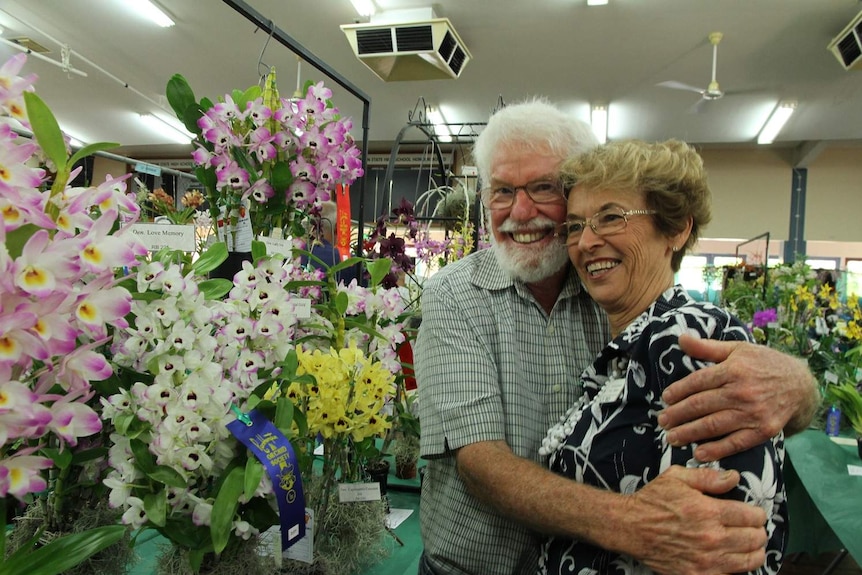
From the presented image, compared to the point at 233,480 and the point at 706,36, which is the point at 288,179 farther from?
the point at 706,36

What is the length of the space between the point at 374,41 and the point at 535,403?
181 inches

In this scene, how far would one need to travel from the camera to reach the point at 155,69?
7.20 m

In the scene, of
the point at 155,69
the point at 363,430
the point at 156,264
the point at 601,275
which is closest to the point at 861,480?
the point at 601,275

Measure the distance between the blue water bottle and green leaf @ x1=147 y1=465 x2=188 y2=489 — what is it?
10.0ft

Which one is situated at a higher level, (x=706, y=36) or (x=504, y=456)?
(x=706, y=36)

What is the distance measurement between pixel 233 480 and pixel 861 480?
247 cm

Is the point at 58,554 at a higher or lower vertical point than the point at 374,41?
lower

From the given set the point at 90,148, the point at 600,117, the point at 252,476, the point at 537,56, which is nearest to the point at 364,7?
the point at 537,56

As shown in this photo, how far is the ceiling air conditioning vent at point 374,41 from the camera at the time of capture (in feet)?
16.3

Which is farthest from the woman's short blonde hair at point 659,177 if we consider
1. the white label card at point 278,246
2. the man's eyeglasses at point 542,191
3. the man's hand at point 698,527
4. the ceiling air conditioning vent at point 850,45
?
the ceiling air conditioning vent at point 850,45

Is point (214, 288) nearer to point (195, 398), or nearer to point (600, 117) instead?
point (195, 398)

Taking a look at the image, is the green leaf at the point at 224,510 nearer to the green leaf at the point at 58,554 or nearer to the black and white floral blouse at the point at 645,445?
the green leaf at the point at 58,554

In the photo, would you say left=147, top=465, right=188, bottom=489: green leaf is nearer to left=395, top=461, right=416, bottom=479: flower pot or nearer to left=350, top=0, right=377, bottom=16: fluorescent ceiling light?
left=395, top=461, right=416, bottom=479: flower pot

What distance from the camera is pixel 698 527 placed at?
2.55 ft
